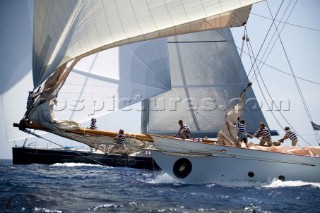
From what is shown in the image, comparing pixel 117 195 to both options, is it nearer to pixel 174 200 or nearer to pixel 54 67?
pixel 174 200

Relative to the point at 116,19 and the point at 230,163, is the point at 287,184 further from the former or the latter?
the point at 116,19

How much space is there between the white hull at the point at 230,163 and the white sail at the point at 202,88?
10.2m

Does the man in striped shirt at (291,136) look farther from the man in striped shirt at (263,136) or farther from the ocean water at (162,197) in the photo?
the ocean water at (162,197)

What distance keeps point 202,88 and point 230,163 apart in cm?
1265

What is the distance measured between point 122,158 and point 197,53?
8.56m

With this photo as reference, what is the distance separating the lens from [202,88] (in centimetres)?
2766

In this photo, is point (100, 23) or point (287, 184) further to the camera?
point (287, 184)

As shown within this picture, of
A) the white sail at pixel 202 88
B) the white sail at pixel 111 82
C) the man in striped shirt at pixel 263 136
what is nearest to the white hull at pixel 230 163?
the white sail at pixel 111 82

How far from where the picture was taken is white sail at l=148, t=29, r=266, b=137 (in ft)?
86.5

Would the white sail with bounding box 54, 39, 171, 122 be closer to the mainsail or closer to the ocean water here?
the mainsail

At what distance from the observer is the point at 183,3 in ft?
41.5

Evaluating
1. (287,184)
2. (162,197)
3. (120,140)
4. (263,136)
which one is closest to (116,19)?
(120,140)

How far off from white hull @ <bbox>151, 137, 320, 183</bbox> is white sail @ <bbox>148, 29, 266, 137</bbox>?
10.2 metres

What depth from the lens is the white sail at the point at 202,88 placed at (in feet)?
86.5
